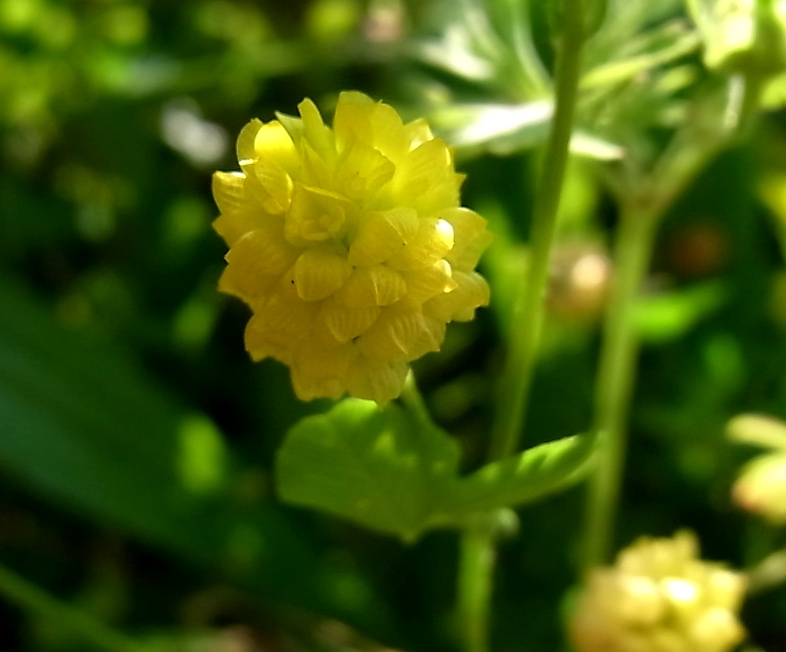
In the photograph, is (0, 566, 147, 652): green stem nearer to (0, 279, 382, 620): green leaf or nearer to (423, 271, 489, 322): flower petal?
(0, 279, 382, 620): green leaf

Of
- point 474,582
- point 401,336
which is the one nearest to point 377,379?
point 401,336

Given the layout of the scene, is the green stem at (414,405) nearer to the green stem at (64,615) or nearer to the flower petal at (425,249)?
the flower petal at (425,249)

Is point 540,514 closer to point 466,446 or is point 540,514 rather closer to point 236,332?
point 466,446

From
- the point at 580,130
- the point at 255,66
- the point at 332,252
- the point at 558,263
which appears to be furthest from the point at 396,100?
the point at 332,252

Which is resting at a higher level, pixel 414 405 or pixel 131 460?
pixel 131 460

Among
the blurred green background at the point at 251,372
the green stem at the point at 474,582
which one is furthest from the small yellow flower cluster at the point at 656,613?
the blurred green background at the point at 251,372

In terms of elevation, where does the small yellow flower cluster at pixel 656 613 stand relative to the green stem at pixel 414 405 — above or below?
below

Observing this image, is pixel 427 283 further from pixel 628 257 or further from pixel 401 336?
pixel 628 257
